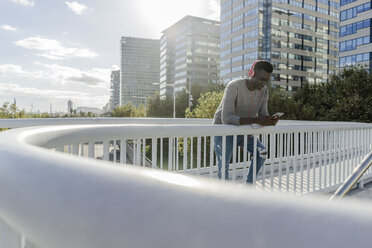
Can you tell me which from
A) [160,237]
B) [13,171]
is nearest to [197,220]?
[160,237]

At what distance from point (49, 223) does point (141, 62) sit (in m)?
198

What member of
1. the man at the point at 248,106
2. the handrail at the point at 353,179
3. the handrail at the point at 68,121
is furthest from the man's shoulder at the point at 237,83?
the handrail at the point at 68,121

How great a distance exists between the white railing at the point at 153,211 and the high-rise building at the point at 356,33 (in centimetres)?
Answer: 5982

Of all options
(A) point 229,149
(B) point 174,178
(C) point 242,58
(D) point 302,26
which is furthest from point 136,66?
(B) point 174,178

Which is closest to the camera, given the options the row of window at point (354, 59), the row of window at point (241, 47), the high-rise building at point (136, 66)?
the row of window at point (354, 59)

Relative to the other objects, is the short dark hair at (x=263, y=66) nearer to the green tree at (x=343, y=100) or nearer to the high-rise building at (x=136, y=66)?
the green tree at (x=343, y=100)

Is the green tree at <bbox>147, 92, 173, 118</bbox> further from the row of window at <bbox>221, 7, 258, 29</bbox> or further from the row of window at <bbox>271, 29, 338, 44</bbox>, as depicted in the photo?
the row of window at <bbox>221, 7, 258, 29</bbox>

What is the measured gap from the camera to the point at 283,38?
80625 millimetres

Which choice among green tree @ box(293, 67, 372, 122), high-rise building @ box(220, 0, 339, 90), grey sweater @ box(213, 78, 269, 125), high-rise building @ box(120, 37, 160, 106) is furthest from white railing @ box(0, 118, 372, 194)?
high-rise building @ box(120, 37, 160, 106)

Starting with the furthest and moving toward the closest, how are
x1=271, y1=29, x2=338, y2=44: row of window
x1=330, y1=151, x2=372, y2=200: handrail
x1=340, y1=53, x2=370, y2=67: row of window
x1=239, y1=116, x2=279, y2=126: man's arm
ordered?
x1=271, y1=29, x2=338, y2=44: row of window, x1=340, y1=53, x2=370, y2=67: row of window, x1=239, y1=116, x2=279, y2=126: man's arm, x1=330, y1=151, x2=372, y2=200: handrail

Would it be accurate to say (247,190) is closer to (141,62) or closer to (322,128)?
(322,128)

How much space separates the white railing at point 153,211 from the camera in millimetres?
299

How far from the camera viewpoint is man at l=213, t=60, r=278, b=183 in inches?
143

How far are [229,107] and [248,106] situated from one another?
1.29ft
